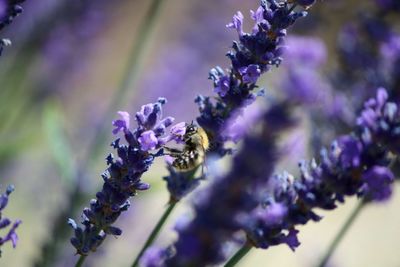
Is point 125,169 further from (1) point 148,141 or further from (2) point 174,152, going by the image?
(2) point 174,152

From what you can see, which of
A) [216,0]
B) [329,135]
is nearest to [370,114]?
[329,135]

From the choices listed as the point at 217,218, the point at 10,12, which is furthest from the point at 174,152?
the point at 10,12

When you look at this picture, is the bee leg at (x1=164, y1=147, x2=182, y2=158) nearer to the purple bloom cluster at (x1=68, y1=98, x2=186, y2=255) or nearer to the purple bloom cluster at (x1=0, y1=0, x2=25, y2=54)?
the purple bloom cluster at (x1=68, y1=98, x2=186, y2=255)

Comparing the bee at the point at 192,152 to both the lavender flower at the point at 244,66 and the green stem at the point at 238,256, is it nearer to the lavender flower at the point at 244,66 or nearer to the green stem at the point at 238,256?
the lavender flower at the point at 244,66

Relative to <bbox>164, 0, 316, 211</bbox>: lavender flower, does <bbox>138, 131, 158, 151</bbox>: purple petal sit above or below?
below

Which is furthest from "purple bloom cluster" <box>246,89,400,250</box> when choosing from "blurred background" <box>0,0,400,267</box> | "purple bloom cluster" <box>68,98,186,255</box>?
"blurred background" <box>0,0,400,267</box>

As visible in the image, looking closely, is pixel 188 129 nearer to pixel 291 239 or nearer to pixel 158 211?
pixel 291 239

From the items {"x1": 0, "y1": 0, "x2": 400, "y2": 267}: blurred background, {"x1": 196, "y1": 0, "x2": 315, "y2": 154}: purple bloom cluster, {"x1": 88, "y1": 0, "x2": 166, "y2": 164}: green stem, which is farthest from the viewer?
{"x1": 0, "y1": 0, "x2": 400, "y2": 267}: blurred background
